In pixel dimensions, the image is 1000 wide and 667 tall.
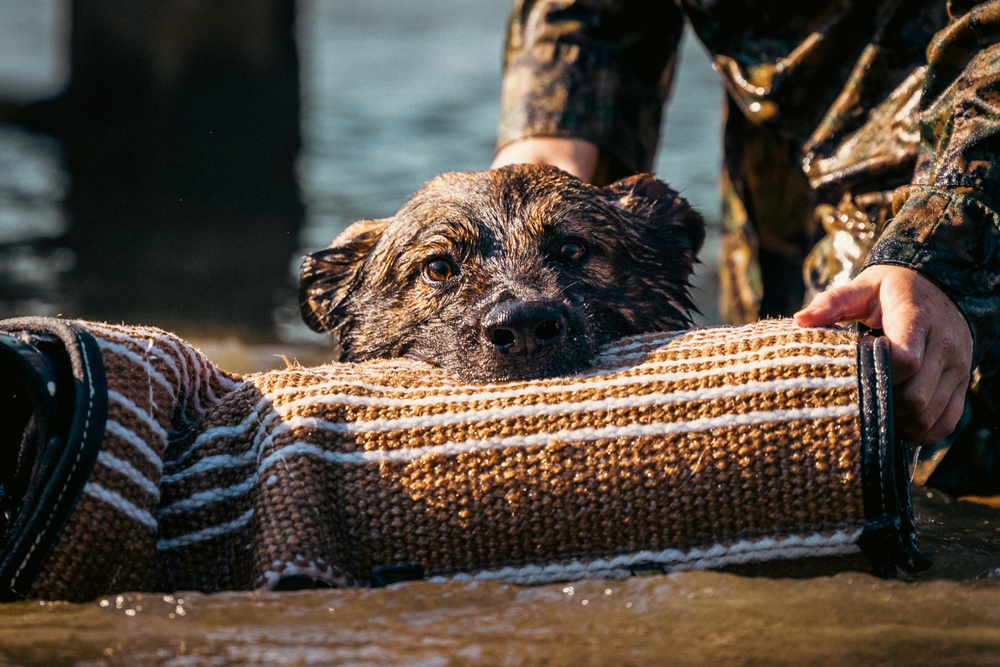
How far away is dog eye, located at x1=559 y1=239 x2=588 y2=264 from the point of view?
3.93 meters

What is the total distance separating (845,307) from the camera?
2.92 meters

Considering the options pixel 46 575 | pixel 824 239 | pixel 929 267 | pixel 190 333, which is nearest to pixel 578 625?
pixel 46 575

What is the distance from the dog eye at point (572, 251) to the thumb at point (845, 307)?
112 cm

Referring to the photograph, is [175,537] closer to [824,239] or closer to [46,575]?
[46,575]

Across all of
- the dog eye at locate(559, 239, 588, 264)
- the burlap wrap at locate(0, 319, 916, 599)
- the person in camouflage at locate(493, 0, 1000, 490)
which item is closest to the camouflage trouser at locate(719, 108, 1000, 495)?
the person in camouflage at locate(493, 0, 1000, 490)

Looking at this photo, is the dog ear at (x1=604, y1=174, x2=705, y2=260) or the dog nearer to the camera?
the dog

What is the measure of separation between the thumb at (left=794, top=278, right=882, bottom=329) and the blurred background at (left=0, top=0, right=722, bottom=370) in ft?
11.1

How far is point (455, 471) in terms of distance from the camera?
271 cm

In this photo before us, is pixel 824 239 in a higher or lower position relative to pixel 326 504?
higher

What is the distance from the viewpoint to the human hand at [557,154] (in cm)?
491

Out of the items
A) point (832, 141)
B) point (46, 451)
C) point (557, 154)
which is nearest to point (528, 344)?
point (46, 451)

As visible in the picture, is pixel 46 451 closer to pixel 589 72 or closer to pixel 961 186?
pixel 961 186

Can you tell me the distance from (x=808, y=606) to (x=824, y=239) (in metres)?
2.46

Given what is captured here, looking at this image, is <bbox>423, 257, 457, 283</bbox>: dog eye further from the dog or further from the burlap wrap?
the burlap wrap
